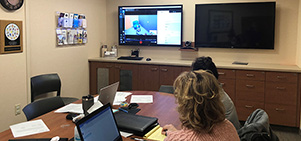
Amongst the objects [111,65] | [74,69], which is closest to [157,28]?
[111,65]

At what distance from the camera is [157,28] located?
205 inches

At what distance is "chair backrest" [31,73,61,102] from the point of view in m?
3.91

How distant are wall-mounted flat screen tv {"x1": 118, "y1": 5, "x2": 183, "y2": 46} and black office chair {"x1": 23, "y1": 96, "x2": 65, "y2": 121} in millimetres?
2669

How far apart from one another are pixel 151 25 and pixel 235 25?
58.1 inches

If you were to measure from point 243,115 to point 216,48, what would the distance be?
1245 millimetres

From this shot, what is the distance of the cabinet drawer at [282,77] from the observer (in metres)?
4.10

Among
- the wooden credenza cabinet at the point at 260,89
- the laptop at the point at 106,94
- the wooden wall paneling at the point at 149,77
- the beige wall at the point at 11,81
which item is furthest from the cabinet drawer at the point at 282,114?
the beige wall at the point at 11,81

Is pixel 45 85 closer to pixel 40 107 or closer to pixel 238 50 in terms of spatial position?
pixel 40 107

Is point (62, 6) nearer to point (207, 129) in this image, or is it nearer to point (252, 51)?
point (252, 51)

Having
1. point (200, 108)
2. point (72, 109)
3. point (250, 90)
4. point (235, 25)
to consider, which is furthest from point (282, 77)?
point (200, 108)

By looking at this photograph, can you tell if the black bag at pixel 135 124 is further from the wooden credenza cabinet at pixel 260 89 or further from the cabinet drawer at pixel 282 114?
the cabinet drawer at pixel 282 114

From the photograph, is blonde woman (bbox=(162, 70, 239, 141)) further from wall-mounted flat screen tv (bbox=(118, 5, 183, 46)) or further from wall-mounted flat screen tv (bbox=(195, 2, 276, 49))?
wall-mounted flat screen tv (bbox=(118, 5, 183, 46))

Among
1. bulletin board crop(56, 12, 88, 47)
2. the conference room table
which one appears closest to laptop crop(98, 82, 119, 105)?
the conference room table

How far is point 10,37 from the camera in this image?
353 centimetres
